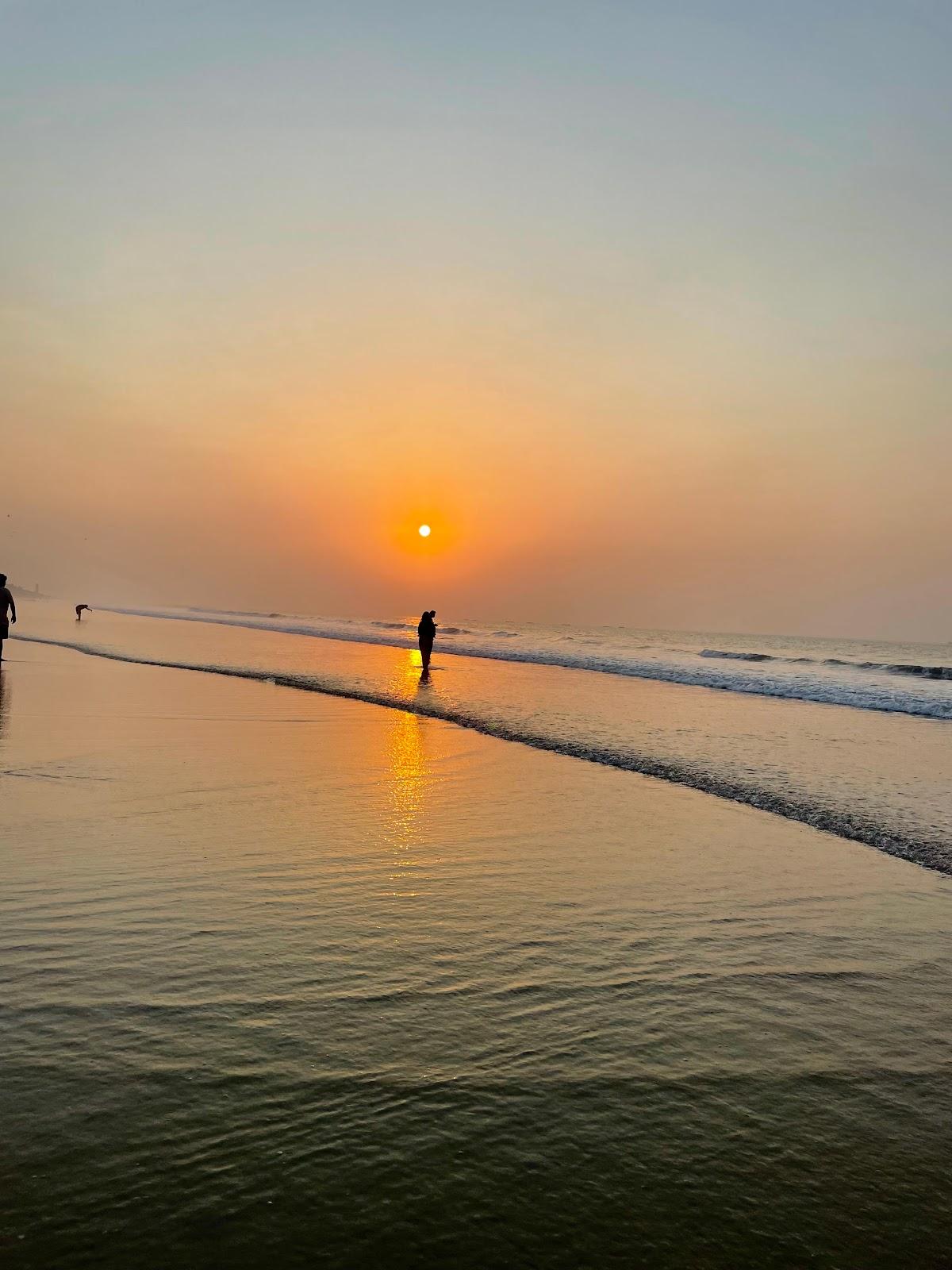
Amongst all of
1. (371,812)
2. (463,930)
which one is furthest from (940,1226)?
(371,812)

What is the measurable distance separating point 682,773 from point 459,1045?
9457 millimetres

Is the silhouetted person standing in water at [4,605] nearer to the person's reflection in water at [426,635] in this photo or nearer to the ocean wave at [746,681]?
the person's reflection in water at [426,635]

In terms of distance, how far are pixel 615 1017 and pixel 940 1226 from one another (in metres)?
1.80

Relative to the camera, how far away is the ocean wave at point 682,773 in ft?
31.0

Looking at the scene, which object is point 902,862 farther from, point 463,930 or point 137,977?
point 137,977

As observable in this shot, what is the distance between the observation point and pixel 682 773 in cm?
1316

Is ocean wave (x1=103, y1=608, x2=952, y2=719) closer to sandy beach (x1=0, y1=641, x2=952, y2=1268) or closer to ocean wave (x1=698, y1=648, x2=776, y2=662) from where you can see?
ocean wave (x1=698, y1=648, x2=776, y2=662)

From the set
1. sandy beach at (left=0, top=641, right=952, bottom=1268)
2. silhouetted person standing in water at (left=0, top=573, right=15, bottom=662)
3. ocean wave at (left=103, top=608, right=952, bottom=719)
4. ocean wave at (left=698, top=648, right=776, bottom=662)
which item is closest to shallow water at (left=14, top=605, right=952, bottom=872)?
ocean wave at (left=103, top=608, right=952, bottom=719)

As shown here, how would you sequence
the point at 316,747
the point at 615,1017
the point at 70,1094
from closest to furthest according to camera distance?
the point at 70,1094 → the point at 615,1017 → the point at 316,747

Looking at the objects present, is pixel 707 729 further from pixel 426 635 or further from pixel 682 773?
pixel 426 635

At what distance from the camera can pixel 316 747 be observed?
14.0 meters

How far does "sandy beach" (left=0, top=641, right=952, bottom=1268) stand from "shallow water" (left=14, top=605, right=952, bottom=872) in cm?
227

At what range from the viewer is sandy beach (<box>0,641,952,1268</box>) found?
3.02m

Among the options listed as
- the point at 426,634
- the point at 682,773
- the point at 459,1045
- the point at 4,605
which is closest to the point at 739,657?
the point at 426,634
